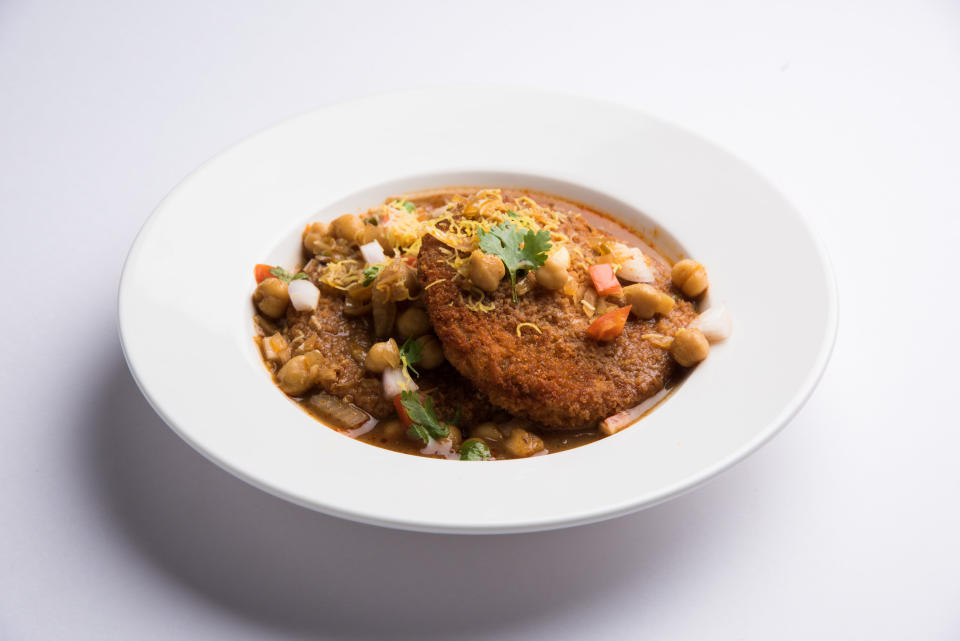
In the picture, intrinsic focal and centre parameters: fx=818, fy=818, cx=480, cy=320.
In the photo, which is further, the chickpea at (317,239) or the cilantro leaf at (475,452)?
the chickpea at (317,239)

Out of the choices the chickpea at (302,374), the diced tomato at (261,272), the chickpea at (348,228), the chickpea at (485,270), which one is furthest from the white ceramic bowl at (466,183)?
the chickpea at (485,270)

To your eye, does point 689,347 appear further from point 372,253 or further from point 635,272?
point 372,253

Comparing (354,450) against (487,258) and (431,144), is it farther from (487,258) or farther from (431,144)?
(431,144)

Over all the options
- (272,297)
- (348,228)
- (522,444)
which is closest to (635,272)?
(522,444)

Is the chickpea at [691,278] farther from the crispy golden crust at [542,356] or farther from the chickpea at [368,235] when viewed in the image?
the chickpea at [368,235]

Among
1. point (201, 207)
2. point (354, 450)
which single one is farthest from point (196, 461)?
point (201, 207)

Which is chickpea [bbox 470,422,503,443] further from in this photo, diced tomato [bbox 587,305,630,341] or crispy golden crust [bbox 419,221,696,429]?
diced tomato [bbox 587,305,630,341]
